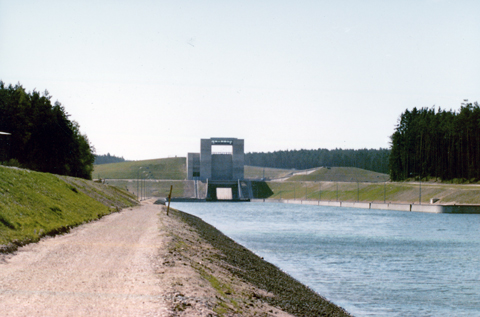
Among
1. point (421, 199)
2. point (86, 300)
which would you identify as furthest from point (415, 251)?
point (421, 199)

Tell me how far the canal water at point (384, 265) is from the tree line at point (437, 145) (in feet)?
237

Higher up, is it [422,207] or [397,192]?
[397,192]

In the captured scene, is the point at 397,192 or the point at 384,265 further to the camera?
the point at 397,192

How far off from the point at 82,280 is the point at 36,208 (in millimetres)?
19673

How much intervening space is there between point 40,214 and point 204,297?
21475 mm

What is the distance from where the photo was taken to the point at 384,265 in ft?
125

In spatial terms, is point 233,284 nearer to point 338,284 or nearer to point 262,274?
point 262,274

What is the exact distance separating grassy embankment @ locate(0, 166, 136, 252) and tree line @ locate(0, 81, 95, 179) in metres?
40.3

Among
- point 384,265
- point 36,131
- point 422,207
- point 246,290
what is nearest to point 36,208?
point 246,290

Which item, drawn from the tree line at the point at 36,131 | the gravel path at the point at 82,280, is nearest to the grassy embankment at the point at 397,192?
the tree line at the point at 36,131

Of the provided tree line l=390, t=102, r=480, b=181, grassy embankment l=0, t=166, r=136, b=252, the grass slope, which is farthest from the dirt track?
tree line l=390, t=102, r=480, b=181

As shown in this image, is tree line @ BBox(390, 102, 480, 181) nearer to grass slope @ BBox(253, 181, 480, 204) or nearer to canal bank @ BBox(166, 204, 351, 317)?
grass slope @ BBox(253, 181, 480, 204)

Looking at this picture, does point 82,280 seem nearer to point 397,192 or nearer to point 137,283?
point 137,283

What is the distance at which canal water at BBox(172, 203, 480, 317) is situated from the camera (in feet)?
84.1
